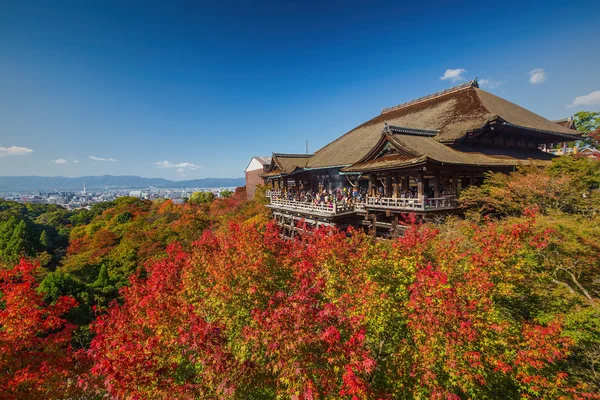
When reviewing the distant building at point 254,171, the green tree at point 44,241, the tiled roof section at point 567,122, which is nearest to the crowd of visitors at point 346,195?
the distant building at point 254,171

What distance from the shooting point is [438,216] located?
631 inches

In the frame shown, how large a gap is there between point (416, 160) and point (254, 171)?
1494 inches

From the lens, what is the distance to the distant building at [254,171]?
1838 inches

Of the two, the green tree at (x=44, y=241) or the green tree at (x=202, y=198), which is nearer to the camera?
the green tree at (x=44, y=241)

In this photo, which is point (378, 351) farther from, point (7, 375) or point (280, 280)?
point (7, 375)

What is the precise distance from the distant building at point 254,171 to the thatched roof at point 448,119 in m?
16.4

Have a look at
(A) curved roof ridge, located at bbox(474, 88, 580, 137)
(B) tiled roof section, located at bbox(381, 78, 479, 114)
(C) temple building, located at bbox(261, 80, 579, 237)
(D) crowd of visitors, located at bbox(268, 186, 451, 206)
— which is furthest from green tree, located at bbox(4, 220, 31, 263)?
(A) curved roof ridge, located at bbox(474, 88, 580, 137)

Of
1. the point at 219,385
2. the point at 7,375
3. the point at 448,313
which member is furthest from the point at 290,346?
the point at 7,375

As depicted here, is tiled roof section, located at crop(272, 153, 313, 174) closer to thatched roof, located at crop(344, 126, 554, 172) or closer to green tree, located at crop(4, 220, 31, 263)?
thatched roof, located at crop(344, 126, 554, 172)

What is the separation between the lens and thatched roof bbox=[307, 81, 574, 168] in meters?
21.9

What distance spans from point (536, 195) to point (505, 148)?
11.4m

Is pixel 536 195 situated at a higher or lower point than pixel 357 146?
lower

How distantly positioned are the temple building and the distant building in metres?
14.4

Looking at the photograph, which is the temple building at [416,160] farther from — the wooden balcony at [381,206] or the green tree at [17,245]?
the green tree at [17,245]
